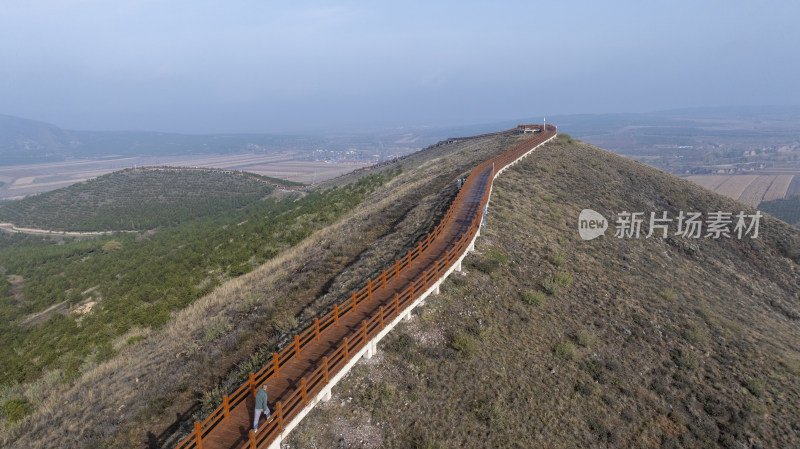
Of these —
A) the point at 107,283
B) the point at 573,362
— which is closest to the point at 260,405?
Answer: the point at 573,362

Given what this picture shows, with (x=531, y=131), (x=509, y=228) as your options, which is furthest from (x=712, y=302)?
(x=531, y=131)

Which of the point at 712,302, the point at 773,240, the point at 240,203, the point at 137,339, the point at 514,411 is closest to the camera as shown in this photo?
the point at 514,411

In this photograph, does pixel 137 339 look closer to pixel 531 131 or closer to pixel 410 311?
pixel 410 311

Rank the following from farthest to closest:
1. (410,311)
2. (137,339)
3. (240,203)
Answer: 1. (240,203)
2. (137,339)
3. (410,311)

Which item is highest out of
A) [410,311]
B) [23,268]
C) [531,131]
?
[531,131]

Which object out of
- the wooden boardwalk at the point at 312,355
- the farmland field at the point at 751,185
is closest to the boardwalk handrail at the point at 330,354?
the wooden boardwalk at the point at 312,355
